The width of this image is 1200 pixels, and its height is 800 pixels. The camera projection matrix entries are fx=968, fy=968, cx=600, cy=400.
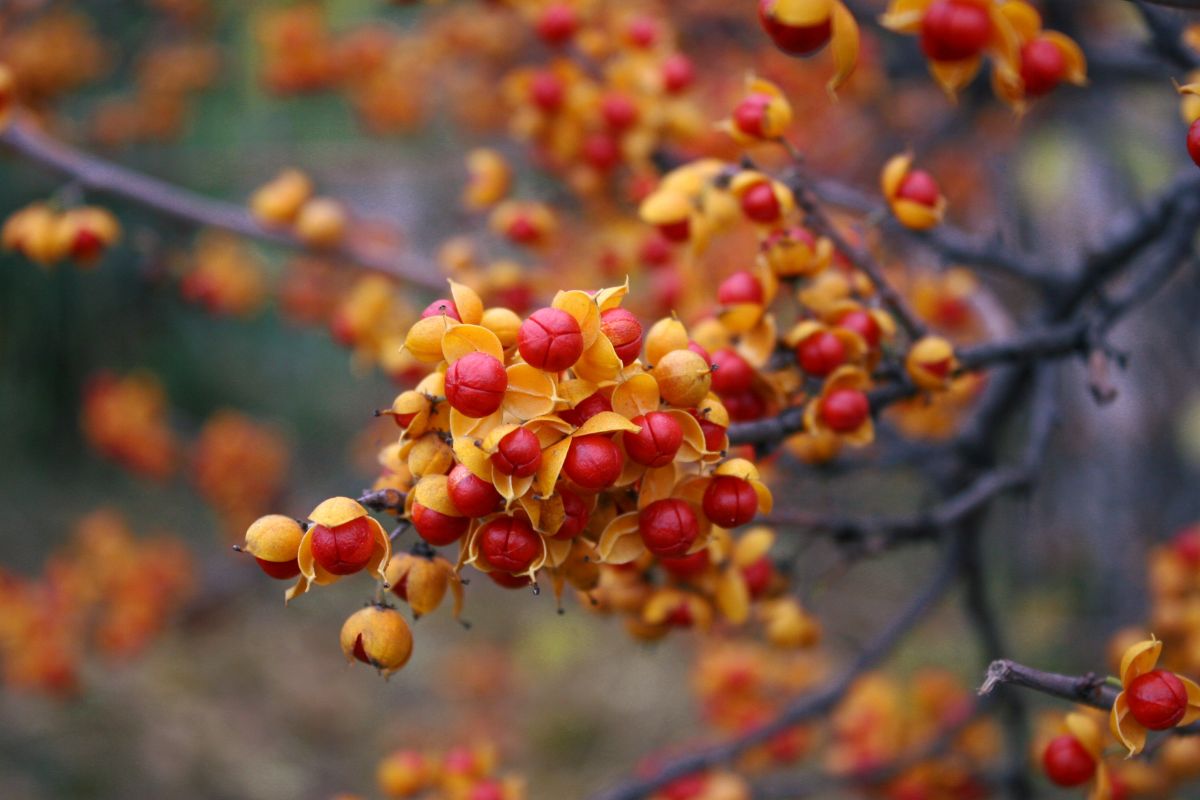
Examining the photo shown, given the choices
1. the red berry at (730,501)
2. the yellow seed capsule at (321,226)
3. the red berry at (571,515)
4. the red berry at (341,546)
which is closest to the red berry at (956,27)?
the red berry at (730,501)

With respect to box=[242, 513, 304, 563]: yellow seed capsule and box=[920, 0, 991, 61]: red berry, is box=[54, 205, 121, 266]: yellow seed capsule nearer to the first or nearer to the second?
box=[242, 513, 304, 563]: yellow seed capsule

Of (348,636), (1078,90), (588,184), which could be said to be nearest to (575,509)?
(348,636)

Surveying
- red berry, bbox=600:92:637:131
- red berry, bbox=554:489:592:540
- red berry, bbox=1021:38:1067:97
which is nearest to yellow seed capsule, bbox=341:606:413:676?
red berry, bbox=554:489:592:540

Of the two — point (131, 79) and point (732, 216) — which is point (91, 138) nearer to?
point (131, 79)

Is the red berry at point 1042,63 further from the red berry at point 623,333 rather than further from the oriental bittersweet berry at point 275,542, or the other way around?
the oriental bittersweet berry at point 275,542

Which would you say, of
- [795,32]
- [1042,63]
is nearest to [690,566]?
[795,32]

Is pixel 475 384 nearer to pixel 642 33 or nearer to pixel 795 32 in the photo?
pixel 795 32
